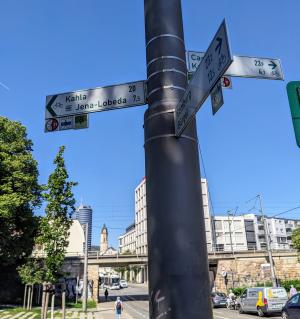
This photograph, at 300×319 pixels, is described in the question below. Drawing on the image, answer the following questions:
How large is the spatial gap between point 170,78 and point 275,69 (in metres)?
1.19

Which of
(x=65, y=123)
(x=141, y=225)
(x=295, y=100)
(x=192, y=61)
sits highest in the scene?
(x=141, y=225)

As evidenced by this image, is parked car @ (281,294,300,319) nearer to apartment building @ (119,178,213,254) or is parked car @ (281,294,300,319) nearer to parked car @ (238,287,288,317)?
parked car @ (238,287,288,317)

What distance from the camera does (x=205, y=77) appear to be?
270 centimetres

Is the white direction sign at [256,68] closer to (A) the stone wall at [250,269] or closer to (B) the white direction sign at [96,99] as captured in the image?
(B) the white direction sign at [96,99]

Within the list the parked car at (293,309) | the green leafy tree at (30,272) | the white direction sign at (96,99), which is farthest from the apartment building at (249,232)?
the white direction sign at (96,99)

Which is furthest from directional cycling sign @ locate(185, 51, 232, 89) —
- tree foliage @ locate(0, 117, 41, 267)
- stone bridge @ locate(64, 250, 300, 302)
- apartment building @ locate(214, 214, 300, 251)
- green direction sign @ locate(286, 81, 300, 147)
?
apartment building @ locate(214, 214, 300, 251)

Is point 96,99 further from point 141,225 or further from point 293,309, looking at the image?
point 141,225

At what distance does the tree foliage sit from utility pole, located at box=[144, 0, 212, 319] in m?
29.6

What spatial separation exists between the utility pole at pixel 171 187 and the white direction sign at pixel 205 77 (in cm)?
16

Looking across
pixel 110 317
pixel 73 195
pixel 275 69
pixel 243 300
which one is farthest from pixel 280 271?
pixel 275 69

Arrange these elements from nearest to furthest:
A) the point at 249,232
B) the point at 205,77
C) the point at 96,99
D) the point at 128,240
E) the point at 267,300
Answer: the point at 205,77
the point at 96,99
the point at 267,300
the point at 249,232
the point at 128,240

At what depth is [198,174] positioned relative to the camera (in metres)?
3.04

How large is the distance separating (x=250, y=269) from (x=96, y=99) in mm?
52571

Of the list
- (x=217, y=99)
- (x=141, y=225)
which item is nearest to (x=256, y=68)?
(x=217, y=99)
